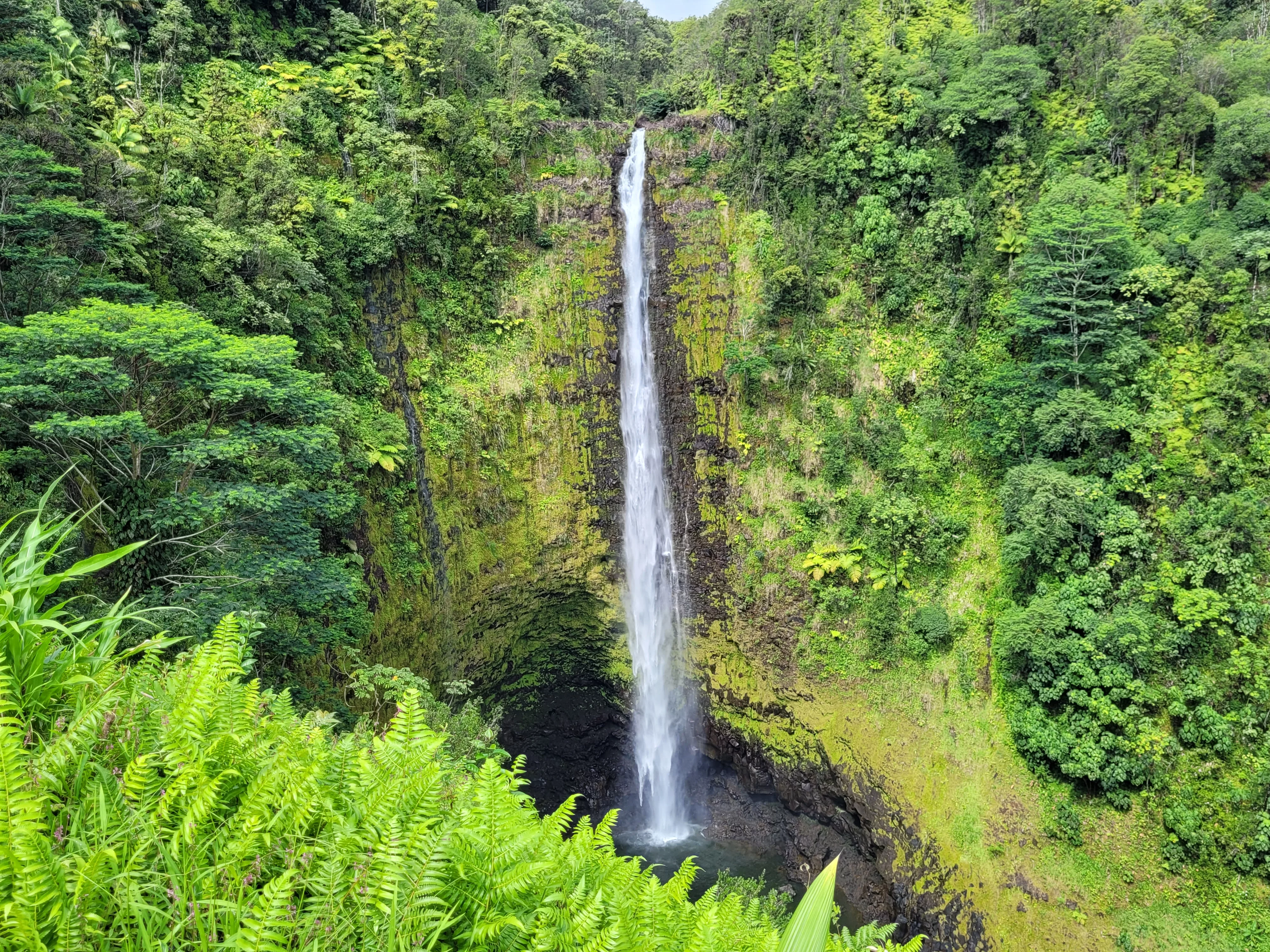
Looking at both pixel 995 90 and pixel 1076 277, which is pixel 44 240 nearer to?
pixel 1076 277

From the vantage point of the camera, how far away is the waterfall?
1680 cm

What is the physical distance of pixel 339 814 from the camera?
5.83 feet

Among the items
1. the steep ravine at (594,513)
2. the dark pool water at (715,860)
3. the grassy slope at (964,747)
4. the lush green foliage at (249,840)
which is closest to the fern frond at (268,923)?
the lush green foliage at (249,840)

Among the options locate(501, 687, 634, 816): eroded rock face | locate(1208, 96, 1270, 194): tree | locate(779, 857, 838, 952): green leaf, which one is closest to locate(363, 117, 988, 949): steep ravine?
locate(501, 687, 634, 816): eroded rock face

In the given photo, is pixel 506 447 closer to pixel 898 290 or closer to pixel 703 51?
pixel 898 290

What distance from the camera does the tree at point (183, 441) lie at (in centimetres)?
615

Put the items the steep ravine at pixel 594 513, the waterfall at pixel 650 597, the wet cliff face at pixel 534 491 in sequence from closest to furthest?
the steep ravine at pixel 594 513
the wet cliff face at pixel 534 491
the waterfall at pixel 650 597

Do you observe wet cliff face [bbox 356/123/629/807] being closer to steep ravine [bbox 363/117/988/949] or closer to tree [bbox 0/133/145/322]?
steep ravine [bbox 363/117/988/949]

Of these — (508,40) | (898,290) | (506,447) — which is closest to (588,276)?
(506,447)

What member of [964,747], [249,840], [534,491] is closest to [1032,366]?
[964,747]

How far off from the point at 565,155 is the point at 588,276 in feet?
14.3

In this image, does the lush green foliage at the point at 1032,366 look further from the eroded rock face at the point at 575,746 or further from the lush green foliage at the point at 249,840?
the lush green foliage at the point at 249,840

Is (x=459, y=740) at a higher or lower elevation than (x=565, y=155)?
lower

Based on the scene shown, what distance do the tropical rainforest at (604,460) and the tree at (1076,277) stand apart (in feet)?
0.46
